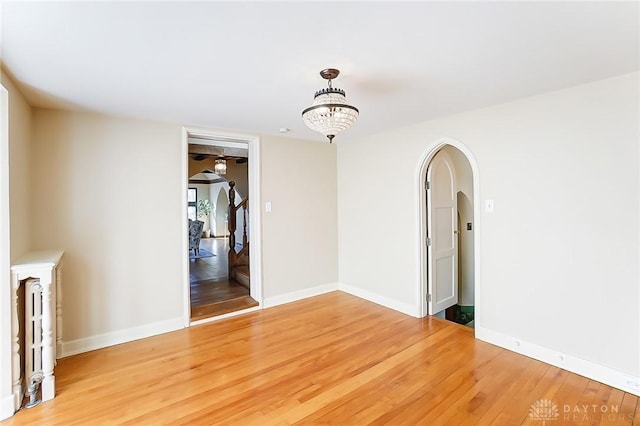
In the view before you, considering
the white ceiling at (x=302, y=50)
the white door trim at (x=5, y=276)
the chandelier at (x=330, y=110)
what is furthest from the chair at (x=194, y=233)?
the chandelier at (x=330, y=110)

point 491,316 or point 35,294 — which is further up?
point 35,294

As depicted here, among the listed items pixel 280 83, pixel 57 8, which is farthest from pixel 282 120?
pixel 57 8

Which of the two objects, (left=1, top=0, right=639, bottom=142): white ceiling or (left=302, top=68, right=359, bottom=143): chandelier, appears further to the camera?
(left=302, top=68, right=359, bottom=143): chandelier

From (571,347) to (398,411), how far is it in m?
1.62

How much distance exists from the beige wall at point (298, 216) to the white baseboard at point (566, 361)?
226 centimetres

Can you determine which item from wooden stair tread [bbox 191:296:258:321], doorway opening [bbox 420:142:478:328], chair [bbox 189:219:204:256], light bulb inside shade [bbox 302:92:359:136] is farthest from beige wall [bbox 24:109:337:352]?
chair [bbox 189:219:204:256]

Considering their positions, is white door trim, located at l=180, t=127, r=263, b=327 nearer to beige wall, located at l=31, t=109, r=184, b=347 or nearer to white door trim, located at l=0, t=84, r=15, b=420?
beige wall, located at l=31, t=109, r=184, b=347

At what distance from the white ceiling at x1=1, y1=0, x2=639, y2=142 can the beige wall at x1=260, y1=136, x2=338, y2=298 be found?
1.44 metres

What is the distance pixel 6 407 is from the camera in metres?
2.04

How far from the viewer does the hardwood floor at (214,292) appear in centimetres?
383

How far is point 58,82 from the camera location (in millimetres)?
2217

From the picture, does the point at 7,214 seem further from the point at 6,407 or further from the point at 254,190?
the point at 254,190

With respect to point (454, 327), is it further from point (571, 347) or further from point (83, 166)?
point (83, 166)

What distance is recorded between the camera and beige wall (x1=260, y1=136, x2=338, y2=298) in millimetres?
4113
